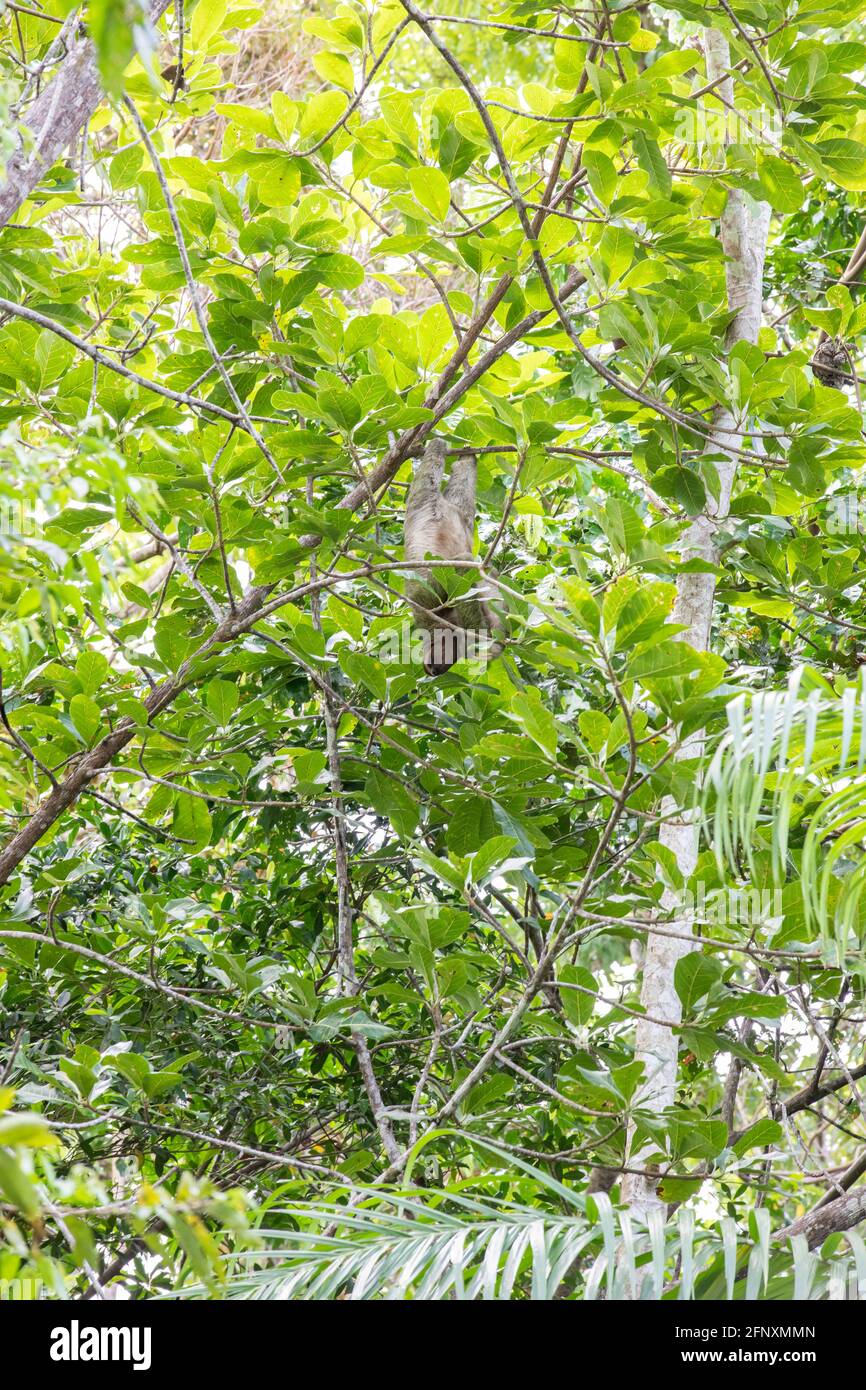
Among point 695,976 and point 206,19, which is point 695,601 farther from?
point 206,19

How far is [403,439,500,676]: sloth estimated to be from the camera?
227 centimetres

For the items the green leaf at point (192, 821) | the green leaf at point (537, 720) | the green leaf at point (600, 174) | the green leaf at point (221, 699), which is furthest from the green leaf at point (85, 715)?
the green leaf at point (600, 174)

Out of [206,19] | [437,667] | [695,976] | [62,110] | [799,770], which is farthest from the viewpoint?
[437,667]

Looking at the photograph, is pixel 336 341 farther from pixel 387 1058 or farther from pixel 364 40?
pixel 387 1058

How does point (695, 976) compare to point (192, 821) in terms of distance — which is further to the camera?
point (192, 821)

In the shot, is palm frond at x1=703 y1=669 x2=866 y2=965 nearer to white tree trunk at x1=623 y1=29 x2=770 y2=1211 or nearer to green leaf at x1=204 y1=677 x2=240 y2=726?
white tree trunk at x1=623 y1=29 x2=770 y2=1211

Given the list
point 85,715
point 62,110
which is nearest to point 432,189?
point 62,110

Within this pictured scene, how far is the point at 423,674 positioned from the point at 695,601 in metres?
0.64

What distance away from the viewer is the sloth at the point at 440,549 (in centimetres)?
227

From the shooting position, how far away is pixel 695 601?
258 cm

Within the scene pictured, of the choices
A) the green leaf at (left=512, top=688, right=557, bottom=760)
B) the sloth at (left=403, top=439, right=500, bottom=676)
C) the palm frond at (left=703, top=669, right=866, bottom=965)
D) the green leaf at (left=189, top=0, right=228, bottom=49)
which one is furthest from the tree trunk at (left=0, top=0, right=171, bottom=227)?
the palm frond at (left=703, top=669, right=866, bottom=965)

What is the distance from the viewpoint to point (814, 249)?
346 cm

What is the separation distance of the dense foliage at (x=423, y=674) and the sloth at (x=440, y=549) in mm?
56
